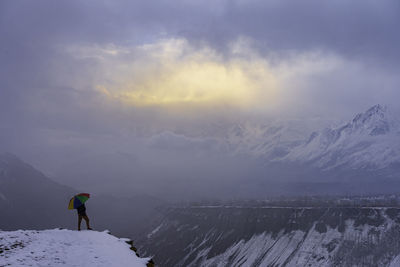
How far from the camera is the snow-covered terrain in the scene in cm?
2792

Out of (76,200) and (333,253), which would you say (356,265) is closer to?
(333,253)

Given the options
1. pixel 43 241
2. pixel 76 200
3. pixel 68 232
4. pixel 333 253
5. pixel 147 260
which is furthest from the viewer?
pixel 333 253

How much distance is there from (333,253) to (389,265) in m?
30.2

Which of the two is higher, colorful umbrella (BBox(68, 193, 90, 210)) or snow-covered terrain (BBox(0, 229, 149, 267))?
colorful umbrella (BBox(68, 193, 90, 210))

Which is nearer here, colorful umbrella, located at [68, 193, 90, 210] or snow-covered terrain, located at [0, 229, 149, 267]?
snow-covered terrain, located at [0, 229, 149, 267]

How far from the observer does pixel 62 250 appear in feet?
104

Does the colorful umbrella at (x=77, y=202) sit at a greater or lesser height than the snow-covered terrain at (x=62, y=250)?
greater

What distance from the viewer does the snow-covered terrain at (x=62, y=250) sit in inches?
1099

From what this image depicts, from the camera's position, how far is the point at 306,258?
187 m

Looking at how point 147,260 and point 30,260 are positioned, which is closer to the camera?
point 30,260

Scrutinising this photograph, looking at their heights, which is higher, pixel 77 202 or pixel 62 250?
pixel 77 202

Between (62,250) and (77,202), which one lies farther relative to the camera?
(77,202)

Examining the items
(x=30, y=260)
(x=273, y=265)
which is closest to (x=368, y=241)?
(x=273, y=265)

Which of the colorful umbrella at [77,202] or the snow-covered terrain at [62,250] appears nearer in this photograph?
the snow-covered terrain at [62,250]
